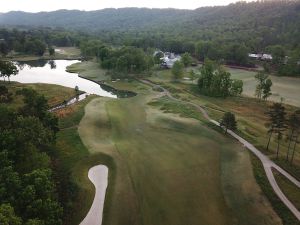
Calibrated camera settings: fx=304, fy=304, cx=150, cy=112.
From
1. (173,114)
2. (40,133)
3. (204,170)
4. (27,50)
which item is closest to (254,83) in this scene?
(173,114)

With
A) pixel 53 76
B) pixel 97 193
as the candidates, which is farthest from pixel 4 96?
pixel 97 193

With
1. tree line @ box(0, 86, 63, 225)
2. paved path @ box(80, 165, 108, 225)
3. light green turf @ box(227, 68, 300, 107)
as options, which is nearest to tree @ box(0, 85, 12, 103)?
tree line @ box(0, 86, 63, 225)

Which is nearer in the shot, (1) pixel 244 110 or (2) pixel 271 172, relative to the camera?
(2) pixel 271 172

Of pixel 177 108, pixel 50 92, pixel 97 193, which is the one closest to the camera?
pixel 97 193

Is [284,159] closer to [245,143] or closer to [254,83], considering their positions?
[245,143]

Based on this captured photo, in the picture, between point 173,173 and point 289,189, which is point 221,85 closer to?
point 173,173

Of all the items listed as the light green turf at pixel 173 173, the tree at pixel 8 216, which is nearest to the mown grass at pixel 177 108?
the light green turf at pixel 173 173
